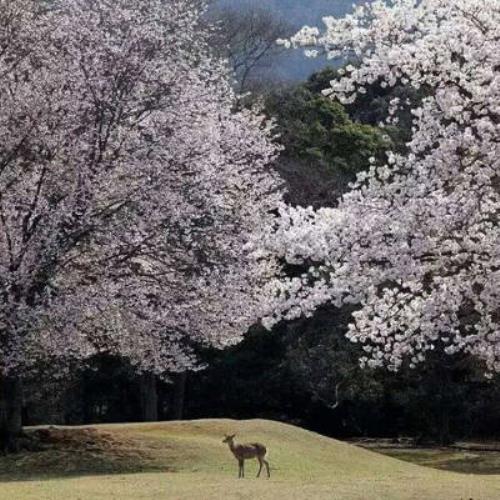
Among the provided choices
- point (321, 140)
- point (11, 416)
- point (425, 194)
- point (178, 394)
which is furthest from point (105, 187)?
point (321, 140)

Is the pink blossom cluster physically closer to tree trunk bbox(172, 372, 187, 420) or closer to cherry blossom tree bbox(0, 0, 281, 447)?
cherry blossom tree bbox(0, 0, 281, 447)

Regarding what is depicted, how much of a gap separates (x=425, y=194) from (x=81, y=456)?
1237cm

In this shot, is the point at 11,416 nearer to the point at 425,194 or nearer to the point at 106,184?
the point at 106,184

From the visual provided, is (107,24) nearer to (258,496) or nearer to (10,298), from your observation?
(10,298)

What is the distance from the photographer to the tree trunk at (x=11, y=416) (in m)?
21.1

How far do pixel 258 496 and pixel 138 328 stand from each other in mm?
6945

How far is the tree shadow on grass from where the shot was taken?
1953cm

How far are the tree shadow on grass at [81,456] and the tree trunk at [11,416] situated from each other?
1.20ft

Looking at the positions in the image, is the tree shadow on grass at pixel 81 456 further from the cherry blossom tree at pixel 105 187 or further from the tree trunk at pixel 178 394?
the tree trunk at pixel 178 394

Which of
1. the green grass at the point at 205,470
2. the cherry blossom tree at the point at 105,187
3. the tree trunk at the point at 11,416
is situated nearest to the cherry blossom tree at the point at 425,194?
the green grass at the point at 205,470

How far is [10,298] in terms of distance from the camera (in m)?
18.9

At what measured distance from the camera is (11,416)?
21.3 meters

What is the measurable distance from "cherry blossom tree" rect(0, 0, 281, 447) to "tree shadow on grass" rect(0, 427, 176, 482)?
3.02ft

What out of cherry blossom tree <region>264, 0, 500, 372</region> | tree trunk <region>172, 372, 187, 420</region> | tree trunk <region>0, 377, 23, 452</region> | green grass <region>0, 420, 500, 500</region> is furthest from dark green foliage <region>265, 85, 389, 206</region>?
cherry blossom tree <region>264, 0, 500, 372</region>
